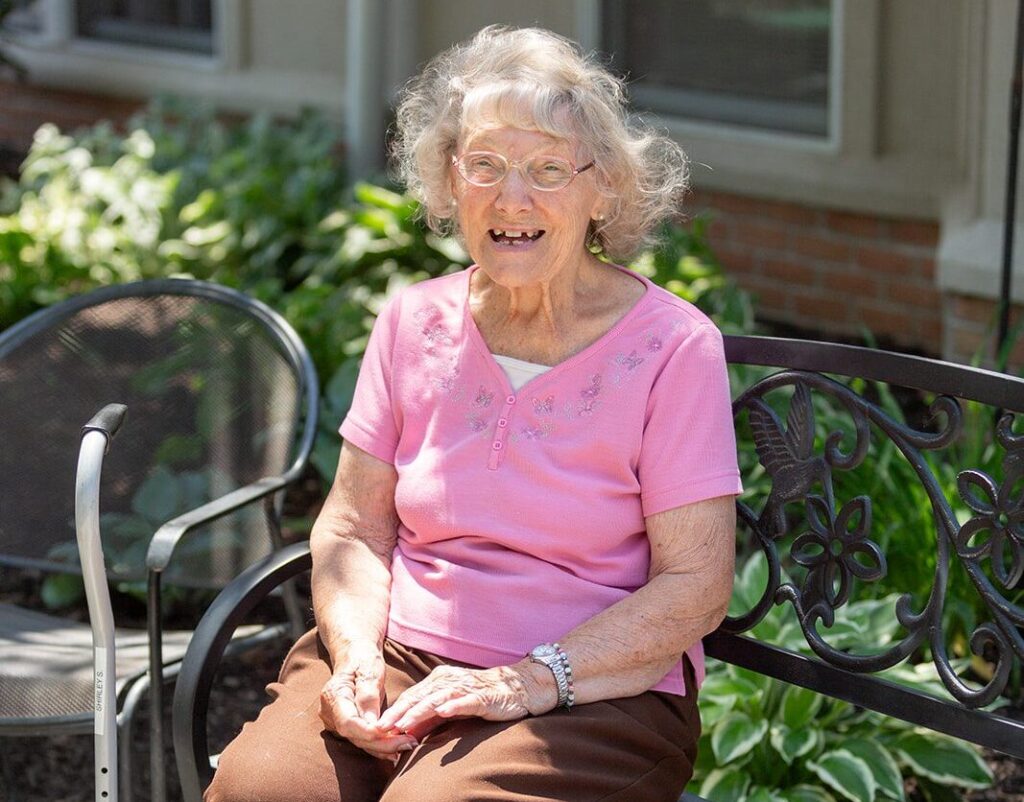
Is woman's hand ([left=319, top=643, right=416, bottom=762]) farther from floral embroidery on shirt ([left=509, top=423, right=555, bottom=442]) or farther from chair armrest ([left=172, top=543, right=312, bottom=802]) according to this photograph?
floral embroidery on shirt ([left=509, top=423, right=555, bottom=442])

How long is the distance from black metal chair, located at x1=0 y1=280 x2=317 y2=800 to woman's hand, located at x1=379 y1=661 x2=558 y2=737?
84 cm

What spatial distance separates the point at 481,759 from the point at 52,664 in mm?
1046

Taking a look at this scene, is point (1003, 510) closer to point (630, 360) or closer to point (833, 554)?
point (833, 554)

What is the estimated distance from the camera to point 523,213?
2490 millimetres

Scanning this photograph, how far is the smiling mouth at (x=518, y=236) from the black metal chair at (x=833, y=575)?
15.6 inches

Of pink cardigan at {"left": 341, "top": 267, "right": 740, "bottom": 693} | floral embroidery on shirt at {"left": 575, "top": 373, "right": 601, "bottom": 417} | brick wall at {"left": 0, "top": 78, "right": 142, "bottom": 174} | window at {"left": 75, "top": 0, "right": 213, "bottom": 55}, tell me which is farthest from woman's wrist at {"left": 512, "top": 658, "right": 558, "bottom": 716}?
brick wall at {"left": 0, "top": 78, "right": 142, "bottom": 174}

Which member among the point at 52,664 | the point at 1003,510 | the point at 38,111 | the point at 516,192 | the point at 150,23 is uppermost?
the point at 150,23

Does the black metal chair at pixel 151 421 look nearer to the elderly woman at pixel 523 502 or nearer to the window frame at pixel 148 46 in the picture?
the elderly woman at pixel 523 502

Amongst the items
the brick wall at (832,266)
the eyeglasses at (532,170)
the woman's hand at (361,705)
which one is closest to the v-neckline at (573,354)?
the eyeglasses at (532,170)

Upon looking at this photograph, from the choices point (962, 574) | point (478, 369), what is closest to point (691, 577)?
point (478, 369)

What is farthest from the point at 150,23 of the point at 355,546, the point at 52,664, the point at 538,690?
the point at 538,690

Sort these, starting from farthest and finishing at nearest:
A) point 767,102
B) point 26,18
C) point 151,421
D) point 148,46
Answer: point 26,18
point 148,46
point 767,102
point 151,421

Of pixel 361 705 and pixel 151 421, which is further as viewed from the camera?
pixel 151 421

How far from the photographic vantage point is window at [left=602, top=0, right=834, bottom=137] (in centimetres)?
561
